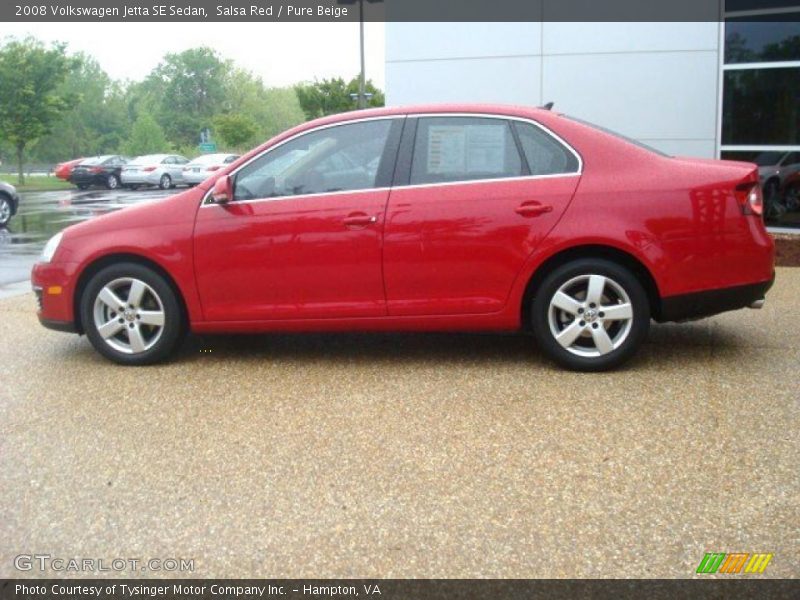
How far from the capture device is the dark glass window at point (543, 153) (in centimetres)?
553

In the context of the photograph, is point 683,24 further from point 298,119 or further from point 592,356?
point 298,119

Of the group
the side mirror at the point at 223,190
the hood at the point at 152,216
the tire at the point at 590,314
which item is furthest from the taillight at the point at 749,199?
the hood at the point at 152,216

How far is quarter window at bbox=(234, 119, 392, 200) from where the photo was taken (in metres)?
5.71

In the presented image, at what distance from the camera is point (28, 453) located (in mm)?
4375

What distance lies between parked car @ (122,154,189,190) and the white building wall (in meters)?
26.7

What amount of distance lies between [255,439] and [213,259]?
1634mm

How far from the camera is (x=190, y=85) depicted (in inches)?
3925

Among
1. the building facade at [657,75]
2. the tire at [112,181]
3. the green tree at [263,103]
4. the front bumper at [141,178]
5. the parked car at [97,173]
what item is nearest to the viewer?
the building facade at [657,75]

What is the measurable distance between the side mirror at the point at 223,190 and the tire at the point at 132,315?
652 millimetres

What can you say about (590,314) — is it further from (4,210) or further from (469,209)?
(4,210)

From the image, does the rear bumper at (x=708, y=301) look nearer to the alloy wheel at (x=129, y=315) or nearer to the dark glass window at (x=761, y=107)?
the alloy wheel at (x=129, y=315)

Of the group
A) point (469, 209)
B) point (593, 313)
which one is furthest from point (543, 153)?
point (593, 313)

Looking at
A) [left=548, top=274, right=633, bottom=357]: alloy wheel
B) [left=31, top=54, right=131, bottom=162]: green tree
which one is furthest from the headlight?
[left=31, top=54, right=131, bottom=162]: green tree

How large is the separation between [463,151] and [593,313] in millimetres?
1279
